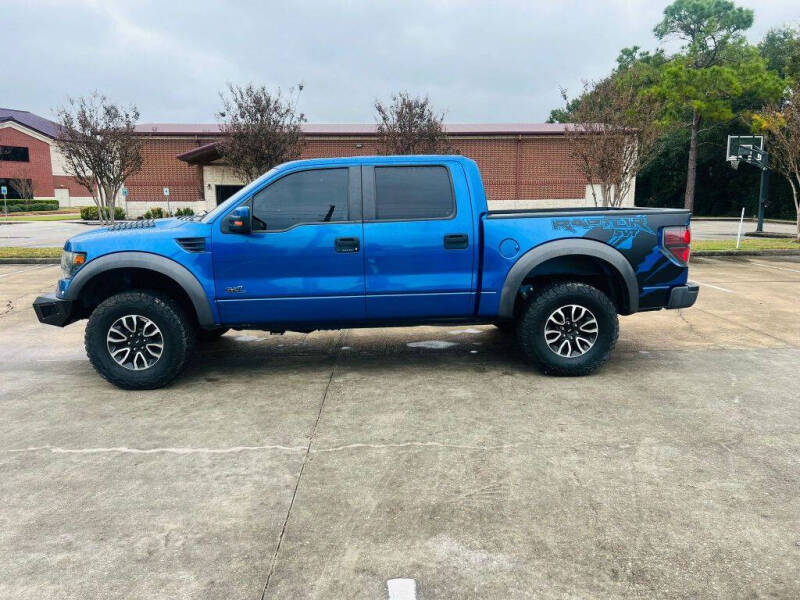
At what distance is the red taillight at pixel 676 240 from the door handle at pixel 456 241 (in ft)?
5.81

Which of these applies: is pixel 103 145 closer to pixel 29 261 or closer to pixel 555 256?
pixel 29 261

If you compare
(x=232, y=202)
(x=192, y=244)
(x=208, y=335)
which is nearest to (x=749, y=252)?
(x=208, y=335)

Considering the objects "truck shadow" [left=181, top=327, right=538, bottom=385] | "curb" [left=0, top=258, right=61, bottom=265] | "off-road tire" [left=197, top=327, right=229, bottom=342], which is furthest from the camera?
"curb" [left=0, top=258, right=61, bottom=265]

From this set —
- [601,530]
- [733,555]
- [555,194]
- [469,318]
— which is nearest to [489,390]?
[469,318]

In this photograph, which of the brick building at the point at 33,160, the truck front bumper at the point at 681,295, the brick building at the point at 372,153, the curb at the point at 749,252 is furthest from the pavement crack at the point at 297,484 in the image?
the brick building at the point at 33,160

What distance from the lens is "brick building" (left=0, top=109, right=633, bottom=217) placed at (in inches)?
1187

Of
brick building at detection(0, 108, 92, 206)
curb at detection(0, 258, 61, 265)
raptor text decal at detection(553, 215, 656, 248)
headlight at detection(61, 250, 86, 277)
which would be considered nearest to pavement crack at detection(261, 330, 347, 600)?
headlight at detection(61, 250, 86, 277)

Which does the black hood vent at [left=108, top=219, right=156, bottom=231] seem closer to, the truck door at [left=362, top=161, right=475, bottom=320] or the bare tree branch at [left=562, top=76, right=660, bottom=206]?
the truck door at [left=362, top=161, right=475, bottom=320]

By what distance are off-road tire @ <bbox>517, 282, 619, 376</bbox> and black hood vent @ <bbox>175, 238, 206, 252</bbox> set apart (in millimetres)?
2840

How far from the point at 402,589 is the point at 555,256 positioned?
3.41 metres

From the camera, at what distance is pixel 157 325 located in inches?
202

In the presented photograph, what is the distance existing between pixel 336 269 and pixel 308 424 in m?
1.42

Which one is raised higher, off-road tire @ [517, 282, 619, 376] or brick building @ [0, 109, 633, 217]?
brick building @ [0, 109, 633, 217]

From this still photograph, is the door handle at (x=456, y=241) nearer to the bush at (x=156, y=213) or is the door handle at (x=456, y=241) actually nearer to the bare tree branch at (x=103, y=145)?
the bare tree branch at (x=103, y=145)
